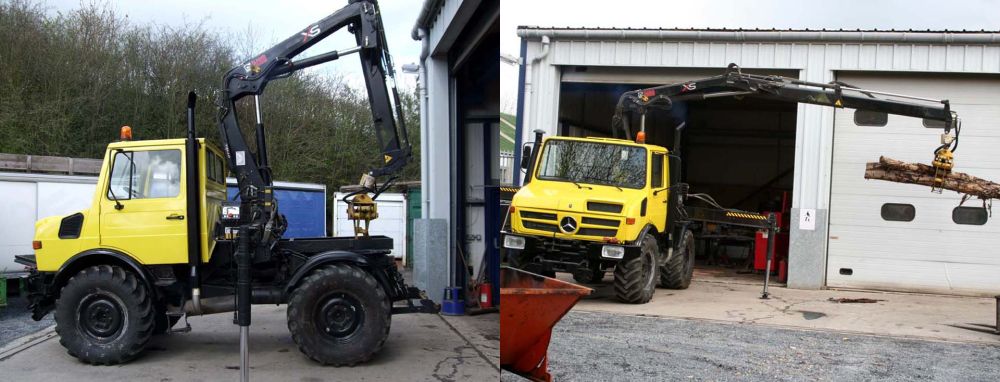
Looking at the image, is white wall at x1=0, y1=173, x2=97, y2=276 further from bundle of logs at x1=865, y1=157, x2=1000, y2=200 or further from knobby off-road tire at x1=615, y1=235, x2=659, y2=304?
bundle of logs at x1=865, y1=157, x2=1000, y2=200

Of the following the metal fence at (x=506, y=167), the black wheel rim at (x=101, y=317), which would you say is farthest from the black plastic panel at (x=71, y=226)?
the metal fence at (x=506, y=167)

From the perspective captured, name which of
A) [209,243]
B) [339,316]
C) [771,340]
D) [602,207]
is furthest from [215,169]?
[771,340]

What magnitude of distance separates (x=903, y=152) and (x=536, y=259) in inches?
212

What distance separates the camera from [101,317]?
1944 millimetres

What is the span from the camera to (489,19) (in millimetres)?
1704

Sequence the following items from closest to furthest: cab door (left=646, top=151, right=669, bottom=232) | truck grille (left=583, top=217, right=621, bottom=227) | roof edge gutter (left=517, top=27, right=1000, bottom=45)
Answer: roof edge gutter (left=517, top=27, right=1000, bottom=45) → truck grille (left=583, top=217, right=621, bottom=227) → cab door (left=646, top=151, right=669, bottom=232)

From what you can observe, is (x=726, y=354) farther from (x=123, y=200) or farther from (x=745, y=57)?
(x=123, y=200)

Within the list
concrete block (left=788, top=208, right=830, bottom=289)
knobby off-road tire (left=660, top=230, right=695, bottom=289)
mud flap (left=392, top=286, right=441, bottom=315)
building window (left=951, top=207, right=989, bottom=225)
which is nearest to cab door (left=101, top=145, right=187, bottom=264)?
mud flap (left=392, top=286, right=441, bottom=315)

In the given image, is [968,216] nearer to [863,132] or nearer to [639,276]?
[863,132]

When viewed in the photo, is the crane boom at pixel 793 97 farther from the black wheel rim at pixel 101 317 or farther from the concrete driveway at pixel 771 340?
the black wheel rim at pixel 101 317

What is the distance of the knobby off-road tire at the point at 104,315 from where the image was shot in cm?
191

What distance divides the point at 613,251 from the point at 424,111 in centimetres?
431

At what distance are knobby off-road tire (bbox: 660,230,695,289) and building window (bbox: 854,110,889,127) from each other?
209cm

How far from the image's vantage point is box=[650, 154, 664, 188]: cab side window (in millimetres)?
6516
